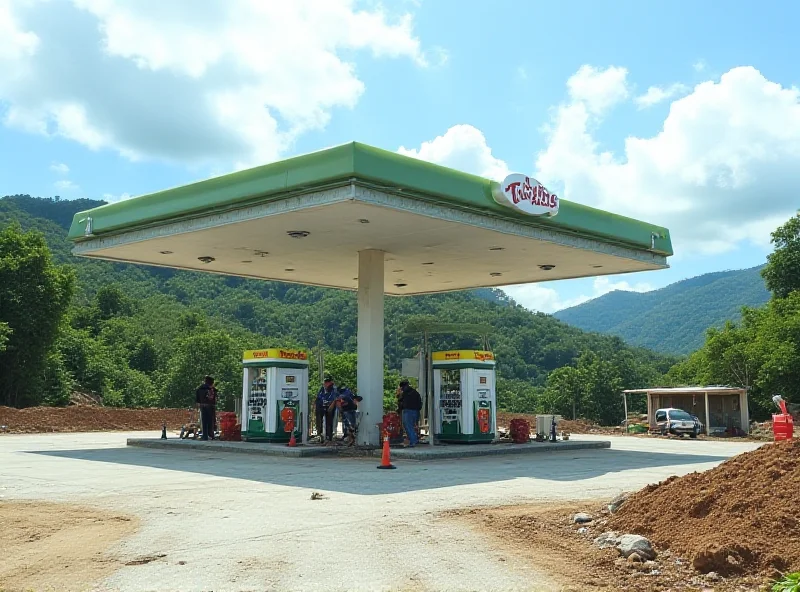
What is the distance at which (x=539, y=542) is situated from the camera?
792cm

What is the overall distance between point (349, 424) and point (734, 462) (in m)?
12.3

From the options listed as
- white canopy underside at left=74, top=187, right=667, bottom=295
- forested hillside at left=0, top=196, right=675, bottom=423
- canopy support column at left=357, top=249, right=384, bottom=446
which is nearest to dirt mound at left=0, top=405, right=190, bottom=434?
forested hillside at left=0, top=196, right=675, bottom=423

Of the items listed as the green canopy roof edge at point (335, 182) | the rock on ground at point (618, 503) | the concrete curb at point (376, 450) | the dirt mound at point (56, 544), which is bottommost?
the dirt mound at point (56, 544)

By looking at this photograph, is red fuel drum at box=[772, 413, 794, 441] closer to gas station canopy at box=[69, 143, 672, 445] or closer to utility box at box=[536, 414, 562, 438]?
gas station canopy at box=[69, 143, 672, 445]

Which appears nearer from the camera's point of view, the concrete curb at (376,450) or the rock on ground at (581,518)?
the rock on ground at (581,518)

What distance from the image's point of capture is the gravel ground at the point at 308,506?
6.59 metres

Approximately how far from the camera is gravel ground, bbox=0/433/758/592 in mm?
6590

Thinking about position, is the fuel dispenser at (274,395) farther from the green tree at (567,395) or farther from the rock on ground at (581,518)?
the green tree at (567,395)

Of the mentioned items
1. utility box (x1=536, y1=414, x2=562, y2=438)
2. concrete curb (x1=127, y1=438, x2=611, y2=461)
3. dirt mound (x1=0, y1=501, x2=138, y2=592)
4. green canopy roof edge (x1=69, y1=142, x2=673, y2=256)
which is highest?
green canopy roof edge (x1=69, y1=142, x2=673, y2=256)

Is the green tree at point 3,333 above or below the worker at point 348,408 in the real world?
above

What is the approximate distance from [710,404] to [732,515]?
32.4 m

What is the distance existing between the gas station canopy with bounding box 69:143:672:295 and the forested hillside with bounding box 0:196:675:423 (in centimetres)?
1820

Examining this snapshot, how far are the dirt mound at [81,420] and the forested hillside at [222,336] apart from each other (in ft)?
31.1

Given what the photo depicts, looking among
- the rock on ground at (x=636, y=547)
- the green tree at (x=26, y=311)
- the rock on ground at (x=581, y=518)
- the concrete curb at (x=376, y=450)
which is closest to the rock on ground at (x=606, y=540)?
the rock on ground at (x=636, y=547)
